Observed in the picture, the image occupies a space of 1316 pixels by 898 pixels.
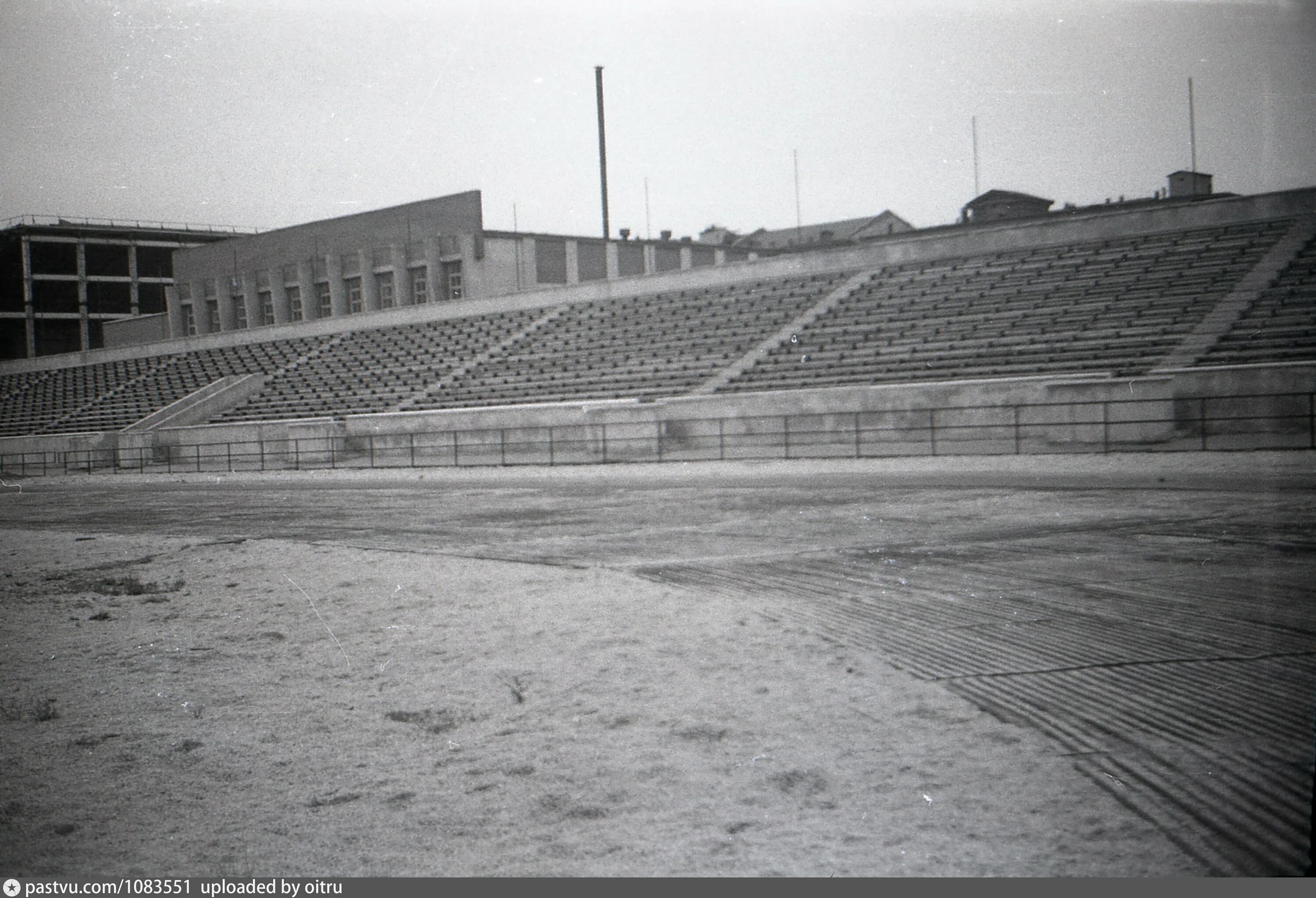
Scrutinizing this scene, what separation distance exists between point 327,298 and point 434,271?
30.0ft

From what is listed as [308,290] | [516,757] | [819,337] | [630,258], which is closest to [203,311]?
[308,290]

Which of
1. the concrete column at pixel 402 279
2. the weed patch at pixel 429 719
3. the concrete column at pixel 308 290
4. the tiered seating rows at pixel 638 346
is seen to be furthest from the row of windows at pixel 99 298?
the weed patch at pixel 429 719

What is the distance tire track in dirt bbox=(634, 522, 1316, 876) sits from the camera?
143 inches

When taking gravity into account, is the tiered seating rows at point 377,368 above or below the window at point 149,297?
below

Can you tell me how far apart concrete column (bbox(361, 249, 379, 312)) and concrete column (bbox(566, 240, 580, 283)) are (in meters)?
10.9

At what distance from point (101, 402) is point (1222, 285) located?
43.8 meters

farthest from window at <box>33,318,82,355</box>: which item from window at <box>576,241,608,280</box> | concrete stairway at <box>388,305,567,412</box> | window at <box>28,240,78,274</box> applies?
concrete stairway at <box>388,305,567,412</box>

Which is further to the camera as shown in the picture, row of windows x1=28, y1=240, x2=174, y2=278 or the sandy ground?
row of windows x1=28, y1=240, x2=174, y2=278

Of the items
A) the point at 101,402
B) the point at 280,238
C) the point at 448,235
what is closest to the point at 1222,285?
the point at 448,235

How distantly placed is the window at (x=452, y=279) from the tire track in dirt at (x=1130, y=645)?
145 feet

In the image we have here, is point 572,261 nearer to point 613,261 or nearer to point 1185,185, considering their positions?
point 613,261

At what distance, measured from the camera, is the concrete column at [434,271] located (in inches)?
2039

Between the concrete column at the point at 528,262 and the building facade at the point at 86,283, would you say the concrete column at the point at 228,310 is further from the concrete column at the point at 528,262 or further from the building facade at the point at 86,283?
the concrete column at the point at 528,262

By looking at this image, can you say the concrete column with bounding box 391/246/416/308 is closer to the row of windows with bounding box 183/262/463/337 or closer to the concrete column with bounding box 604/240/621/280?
the row of windows with bounding box 183/262/463/337
